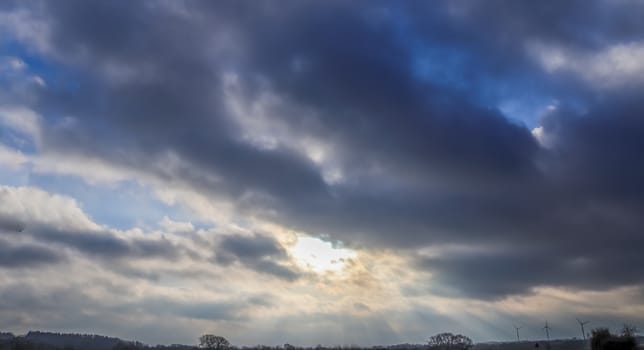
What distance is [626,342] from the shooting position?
151 metres

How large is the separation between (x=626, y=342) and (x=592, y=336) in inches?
543

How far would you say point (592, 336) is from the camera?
164375 millimetres

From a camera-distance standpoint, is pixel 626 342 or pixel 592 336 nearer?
pixel 626 342
